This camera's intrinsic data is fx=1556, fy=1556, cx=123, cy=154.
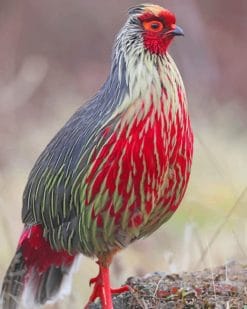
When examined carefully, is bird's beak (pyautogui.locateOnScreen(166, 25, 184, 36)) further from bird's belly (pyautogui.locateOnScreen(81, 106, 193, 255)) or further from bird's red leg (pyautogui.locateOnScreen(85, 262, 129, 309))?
bird's red leg (pyautogui.locateOnScreen(85, 262, 129, 309))

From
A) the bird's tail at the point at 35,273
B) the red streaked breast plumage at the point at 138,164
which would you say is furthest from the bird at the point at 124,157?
the bird's tail at the point at 35,273

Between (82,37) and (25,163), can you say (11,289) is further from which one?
(82,37)

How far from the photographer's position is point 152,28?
5.54 meters

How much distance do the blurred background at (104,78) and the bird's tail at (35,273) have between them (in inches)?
3.2

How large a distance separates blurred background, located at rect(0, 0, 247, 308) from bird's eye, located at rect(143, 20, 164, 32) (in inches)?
24.5

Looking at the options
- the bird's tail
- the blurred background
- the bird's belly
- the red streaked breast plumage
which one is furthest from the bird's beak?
the bird's tail

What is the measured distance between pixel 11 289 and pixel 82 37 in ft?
25.9

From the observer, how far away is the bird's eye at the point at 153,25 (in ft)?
18.2

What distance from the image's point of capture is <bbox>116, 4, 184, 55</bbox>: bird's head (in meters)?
5.54

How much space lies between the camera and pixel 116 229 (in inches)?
219

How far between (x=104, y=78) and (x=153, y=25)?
22.7 ft

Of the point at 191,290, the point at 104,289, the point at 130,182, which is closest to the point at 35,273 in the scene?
the point at 104,289

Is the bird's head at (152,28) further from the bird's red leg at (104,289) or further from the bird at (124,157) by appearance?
the bird's red leg at (104,289)

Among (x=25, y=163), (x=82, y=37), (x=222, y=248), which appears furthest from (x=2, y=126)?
(x=82, y=37)
